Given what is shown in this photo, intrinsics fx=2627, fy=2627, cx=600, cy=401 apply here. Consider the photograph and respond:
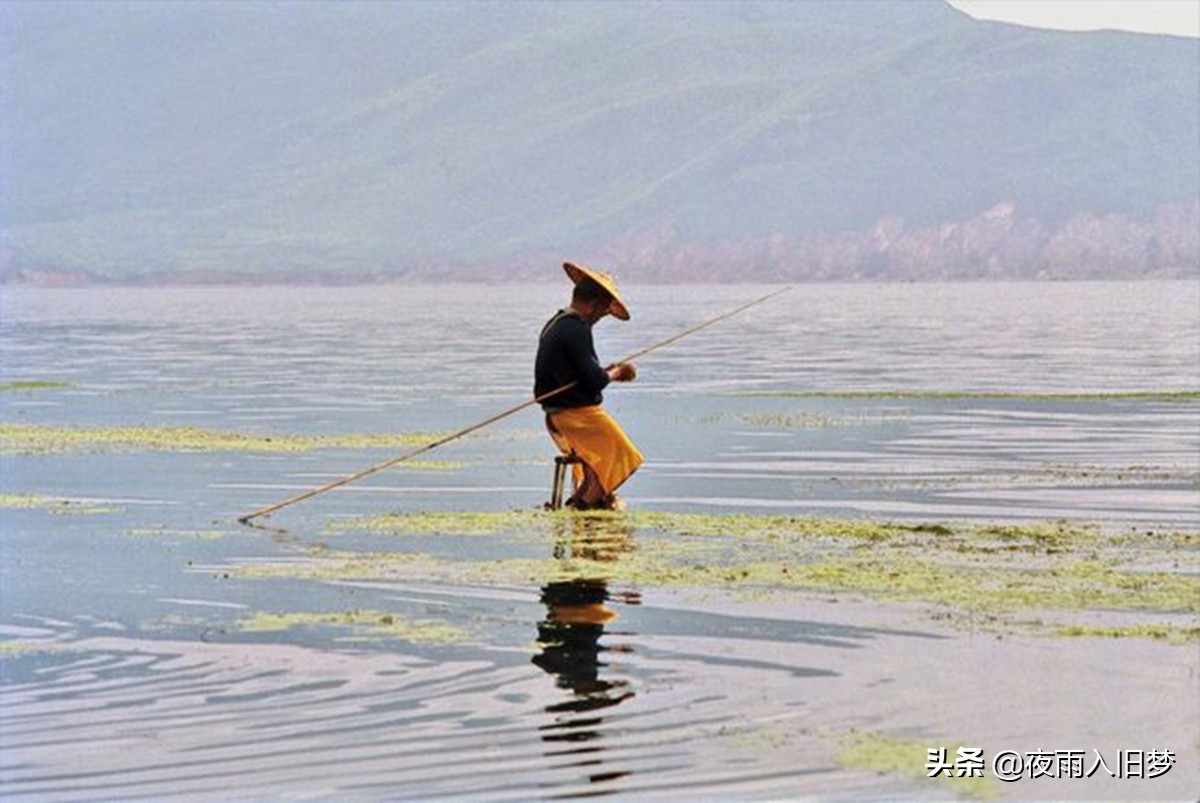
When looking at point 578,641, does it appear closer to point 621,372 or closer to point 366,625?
point 366,625

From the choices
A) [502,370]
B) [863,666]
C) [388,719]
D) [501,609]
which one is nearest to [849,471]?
[501,609]

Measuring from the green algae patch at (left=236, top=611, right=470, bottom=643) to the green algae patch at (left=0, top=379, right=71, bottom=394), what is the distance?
32563 millimetres

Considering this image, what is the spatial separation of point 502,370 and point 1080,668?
45.0m

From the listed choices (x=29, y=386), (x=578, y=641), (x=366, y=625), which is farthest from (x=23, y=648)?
(x=29, y=386)

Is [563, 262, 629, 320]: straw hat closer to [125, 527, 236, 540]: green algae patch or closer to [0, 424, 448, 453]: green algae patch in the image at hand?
[125, 527, 236, 540]: green algae patch

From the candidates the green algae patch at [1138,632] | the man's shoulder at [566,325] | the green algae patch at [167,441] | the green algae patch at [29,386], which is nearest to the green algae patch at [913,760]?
the green algae patch at [1138,632]

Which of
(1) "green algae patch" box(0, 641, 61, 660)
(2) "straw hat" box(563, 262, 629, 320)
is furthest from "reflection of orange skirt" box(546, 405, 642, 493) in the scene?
(1) "green algae patch" box(0, 641, 61, 660)

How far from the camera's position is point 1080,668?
45.3 feet

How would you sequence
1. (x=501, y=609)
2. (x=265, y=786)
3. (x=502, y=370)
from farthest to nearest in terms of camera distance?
(x=502, y=370) < (x=501, y=609) < (x=265, y=786)

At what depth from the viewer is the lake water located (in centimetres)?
1184

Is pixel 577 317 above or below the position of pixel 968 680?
above

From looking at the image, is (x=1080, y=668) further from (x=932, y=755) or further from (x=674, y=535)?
(x=674, y=535)

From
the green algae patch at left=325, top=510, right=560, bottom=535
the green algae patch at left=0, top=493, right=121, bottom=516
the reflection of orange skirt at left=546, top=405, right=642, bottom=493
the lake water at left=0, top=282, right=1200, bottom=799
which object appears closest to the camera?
the lake water at left=0, top=282, right=1200, bottom=799

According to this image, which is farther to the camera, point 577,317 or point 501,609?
point 577,317
